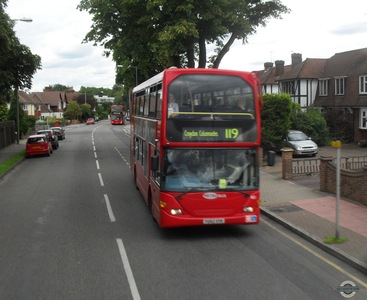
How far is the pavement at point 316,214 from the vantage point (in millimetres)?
8805

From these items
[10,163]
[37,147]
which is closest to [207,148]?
[10,163]

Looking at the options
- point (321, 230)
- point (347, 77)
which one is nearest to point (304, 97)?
point (347, 77)

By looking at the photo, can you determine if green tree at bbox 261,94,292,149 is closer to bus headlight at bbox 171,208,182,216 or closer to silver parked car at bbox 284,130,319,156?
silver parked car at bbox 284,130,319,156

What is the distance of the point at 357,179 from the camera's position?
43.3 feet

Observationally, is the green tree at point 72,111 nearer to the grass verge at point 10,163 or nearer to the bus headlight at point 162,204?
the grass verge at point 10,163

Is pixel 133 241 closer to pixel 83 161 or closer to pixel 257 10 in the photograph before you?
pixel 83 161

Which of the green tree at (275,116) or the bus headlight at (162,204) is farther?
the green tree at (275,116)

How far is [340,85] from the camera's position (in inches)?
Answer: 1492

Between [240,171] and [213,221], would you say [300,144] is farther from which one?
[213,221]

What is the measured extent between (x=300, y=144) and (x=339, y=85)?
1504cm

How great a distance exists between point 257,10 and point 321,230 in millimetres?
23037

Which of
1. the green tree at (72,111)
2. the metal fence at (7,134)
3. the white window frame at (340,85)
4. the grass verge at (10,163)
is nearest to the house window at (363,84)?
the white window frame at (340,85)

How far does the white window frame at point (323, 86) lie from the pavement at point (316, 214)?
24.2 metres

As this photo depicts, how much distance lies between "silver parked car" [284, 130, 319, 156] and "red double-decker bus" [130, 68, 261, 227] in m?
16.7
